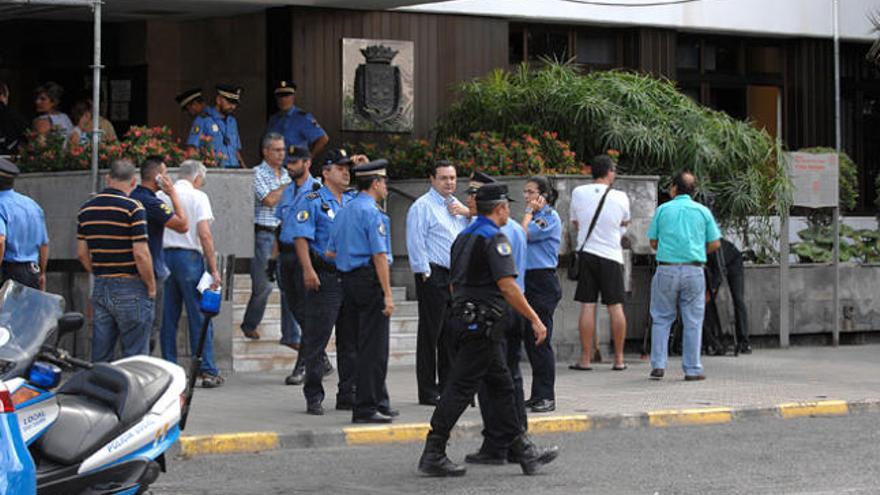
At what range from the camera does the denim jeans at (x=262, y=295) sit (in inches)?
589

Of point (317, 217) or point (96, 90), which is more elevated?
point (96, 90)

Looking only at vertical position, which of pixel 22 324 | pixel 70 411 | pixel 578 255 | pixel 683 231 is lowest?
pixel 70 411

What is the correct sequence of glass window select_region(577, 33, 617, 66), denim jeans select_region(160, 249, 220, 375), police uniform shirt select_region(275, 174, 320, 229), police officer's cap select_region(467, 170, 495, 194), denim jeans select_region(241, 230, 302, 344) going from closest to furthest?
1. police officer's cap select_region(467, 170, 495, 194)
2. denim jeans select_region(160, 249, 220, 375)
3. police uniform shirt select_region(275, 174, 320, 229)
4. denim jeans select_region(241, 230, 302, 344)
5. glass window select_region(577, 33, 617, 66)

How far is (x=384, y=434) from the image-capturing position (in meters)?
11.9

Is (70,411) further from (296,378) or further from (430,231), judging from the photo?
(296,378)

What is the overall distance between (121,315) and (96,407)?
4.88 metres

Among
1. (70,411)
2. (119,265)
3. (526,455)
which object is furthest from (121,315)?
(70,411)

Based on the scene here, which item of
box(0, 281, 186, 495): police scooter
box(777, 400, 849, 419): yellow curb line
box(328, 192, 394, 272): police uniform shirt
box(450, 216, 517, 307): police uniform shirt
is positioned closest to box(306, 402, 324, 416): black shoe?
box(328, 192, 394, 272): police uniform shirt

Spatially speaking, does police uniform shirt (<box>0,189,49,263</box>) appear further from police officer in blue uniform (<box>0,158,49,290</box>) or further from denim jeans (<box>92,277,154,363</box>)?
denim jeans (<box>92,277,154,363</box>)

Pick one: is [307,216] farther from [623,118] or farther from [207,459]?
[623,118]

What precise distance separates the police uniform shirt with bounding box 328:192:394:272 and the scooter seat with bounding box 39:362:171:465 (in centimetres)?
439

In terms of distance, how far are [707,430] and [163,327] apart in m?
4.60

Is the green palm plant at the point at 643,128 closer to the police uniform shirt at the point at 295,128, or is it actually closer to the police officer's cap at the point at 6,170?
the police uniform shirt at the point at 295,128

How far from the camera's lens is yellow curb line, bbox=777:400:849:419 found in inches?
534
